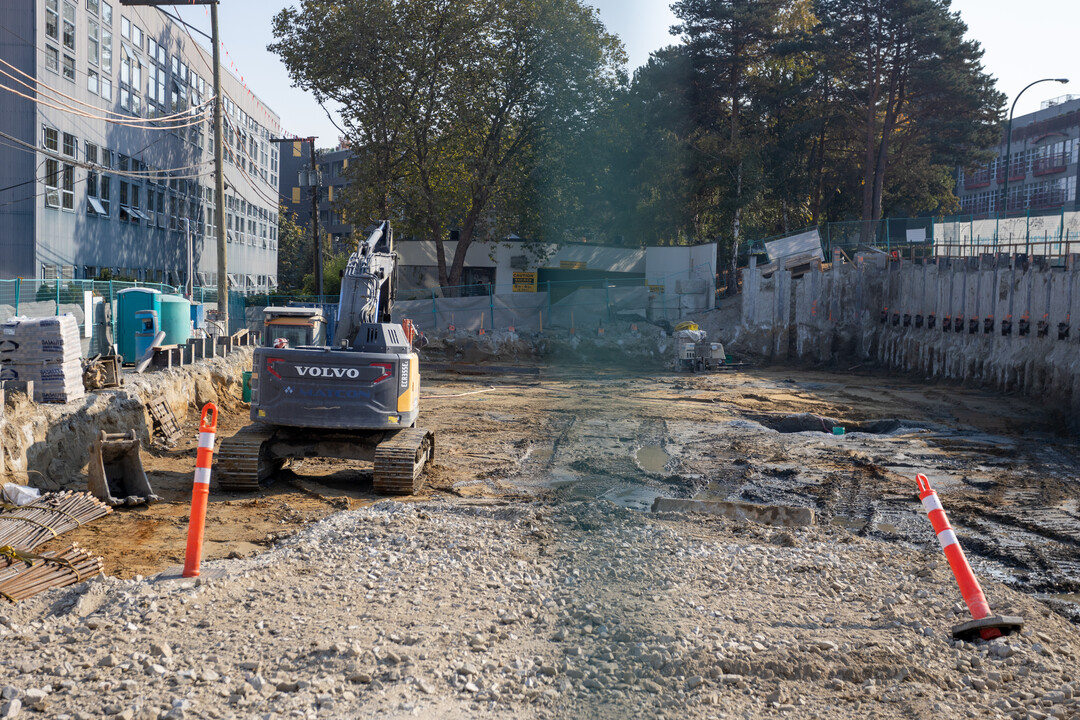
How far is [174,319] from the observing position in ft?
66.4

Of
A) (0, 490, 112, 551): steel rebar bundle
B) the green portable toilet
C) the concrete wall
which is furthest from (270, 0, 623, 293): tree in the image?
(0, 490, 112, 551): steel rebar bundle

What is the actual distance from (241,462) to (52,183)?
2022 centimetres

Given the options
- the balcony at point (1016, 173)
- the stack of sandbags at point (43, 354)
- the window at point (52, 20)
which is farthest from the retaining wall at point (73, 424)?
the balcony at point (1016, 173)

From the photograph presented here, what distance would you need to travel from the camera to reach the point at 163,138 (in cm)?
3703

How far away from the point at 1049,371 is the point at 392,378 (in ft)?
62.6

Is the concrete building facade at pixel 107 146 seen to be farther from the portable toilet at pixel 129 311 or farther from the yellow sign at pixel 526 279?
the yellow sign at pixel 526 279

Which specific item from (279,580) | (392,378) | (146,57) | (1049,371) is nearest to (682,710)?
(279,580)

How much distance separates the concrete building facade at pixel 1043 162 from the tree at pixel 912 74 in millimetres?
24025

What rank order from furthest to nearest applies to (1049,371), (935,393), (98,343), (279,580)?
1. (935,393)
2. (1049,371)
3. (98,343)
4. (279,580)

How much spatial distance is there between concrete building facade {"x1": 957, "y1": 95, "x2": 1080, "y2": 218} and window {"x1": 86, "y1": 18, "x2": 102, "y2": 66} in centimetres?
5427

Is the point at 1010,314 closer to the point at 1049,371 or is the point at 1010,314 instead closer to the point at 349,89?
the point at 1049,371

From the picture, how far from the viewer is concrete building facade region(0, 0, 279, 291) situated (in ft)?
85.4

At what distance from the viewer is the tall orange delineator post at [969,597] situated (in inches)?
247

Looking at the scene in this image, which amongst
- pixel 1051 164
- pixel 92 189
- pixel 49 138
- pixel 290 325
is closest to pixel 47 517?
pixel 290 325
